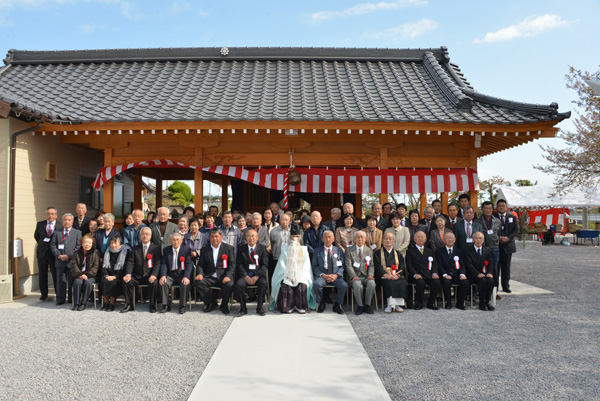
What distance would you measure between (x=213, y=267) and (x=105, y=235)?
6.45 ft

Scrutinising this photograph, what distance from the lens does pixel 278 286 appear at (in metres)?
6.43

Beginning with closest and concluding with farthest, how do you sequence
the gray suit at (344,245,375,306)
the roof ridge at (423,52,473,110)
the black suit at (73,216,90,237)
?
the gray suit at (344,245,375,306) → the black suit at (73,216,90,237) → the roof ridge at (423,52,473,110)

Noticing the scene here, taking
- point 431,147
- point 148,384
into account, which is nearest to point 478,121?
point 431,147

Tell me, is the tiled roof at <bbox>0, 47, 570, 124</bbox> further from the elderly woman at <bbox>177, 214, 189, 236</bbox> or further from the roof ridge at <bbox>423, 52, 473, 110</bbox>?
the elderly woman at <bbox>177, 214, 189, 236</bbox>

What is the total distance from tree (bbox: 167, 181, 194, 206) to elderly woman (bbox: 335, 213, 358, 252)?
2379cm

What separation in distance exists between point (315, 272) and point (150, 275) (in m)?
2.58

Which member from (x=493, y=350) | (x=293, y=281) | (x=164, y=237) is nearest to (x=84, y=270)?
(x=164, y=237)

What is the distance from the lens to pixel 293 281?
20.8 ft

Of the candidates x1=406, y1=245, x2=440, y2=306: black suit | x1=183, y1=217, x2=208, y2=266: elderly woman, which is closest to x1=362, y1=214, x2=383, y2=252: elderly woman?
x1=406, y1=245, x2=440, y2=306: black suit

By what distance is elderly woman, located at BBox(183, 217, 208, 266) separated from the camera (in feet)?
22.2

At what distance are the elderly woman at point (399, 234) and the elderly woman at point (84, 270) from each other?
4750 mm

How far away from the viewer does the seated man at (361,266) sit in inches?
248

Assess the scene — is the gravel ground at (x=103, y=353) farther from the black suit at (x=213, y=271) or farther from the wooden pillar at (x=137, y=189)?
the wooden pillar at (x=137, y=189)

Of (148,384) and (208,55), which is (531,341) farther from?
(208,55)
